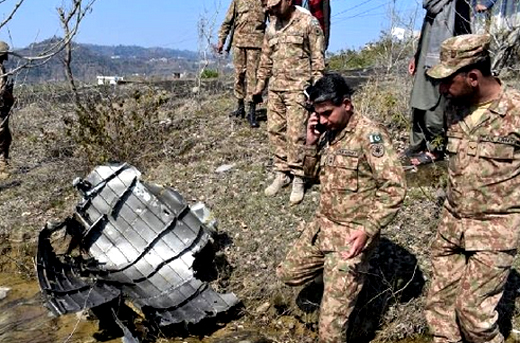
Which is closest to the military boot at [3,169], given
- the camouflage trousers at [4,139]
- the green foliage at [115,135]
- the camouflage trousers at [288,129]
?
the camouflage trousers at [4,139]

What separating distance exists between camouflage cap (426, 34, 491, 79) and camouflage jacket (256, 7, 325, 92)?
2049 millimetres

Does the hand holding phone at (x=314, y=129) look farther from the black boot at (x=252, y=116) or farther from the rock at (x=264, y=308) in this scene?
the black boot at (x=252, y=116)

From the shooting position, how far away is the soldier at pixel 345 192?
3117 mm

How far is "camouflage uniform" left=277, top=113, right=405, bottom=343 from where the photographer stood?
3121mm

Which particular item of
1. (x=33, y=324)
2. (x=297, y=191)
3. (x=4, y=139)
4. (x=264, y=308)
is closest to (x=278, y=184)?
(x=297, y=191)

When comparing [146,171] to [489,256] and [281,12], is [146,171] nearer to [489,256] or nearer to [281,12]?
[281,12]

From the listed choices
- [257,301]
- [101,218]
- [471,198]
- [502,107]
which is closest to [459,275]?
[471,198]

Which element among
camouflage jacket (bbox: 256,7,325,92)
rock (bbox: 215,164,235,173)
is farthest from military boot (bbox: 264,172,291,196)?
rock (bbox: 215,164,235,173)

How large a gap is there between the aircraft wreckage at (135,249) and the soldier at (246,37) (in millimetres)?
2353

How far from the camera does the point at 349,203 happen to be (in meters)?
3.30

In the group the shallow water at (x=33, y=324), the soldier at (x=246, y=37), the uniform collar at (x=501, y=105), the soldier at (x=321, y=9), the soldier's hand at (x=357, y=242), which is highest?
the soldier at (x=321, y=9)

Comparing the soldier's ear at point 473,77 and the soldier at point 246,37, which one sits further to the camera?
the soldier at point 246,37

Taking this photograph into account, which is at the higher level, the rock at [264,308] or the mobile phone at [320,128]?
the mobile phone at [320,128]

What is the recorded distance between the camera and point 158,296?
436cm
